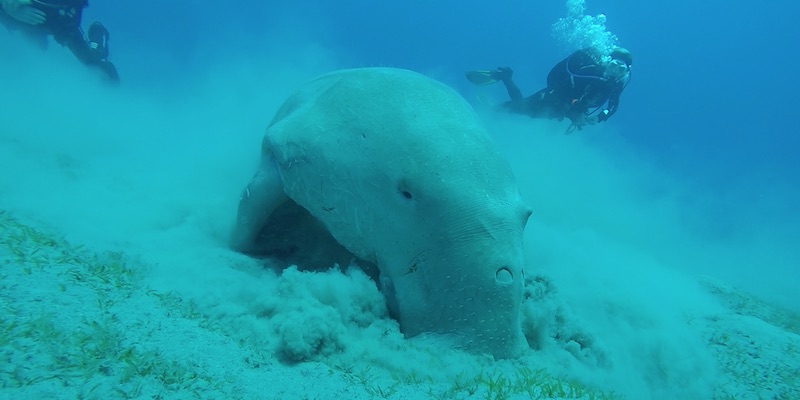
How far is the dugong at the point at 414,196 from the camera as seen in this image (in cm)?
285

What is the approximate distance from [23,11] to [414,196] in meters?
13.1

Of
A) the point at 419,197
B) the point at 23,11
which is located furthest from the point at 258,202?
the point at 23,11

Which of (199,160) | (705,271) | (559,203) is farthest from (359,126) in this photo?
(705,271)

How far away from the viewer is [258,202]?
4.11 metres

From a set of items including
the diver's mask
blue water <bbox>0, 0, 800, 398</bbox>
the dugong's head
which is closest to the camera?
the dugong's head

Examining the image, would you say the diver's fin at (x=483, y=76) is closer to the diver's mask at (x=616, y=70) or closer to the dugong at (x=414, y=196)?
the diver's mask at (x=616, y=70)

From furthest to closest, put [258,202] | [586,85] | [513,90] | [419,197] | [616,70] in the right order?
[513,90], [586,85], [616,70], [258,202], [419,197]

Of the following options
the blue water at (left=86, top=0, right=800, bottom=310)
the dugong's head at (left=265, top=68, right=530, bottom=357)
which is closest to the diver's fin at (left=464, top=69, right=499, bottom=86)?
the blue water at (left=86, top=0, right=800, bottom=310)

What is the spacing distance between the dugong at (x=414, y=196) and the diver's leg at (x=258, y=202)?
14mm

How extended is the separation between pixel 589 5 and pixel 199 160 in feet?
383

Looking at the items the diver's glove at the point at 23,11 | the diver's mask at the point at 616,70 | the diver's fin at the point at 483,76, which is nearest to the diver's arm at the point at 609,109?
the diver's mask at the point at 616,70

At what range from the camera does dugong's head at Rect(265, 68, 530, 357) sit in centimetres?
285

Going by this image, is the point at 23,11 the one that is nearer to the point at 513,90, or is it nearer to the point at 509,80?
the point at 509,80

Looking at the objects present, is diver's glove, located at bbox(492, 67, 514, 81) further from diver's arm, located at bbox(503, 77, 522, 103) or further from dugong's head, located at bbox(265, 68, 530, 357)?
dugong's head, located at bbox(265, 68, 530, 357)
